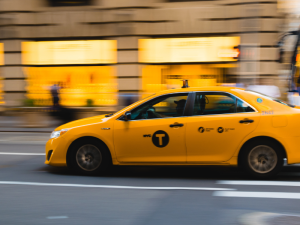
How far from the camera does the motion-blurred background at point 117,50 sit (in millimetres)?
14477

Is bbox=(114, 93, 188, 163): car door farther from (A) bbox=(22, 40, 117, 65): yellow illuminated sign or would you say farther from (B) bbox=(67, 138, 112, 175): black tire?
(A) bbox=(22, 40, 117, 65): yellow illuminated sign

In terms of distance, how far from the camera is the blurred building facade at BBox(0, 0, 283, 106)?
48.0 ft

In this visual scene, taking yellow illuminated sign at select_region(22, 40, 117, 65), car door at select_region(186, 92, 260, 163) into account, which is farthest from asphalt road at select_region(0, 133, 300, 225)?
yellow illuminated sign at select_region(22, 40, 117, 65)

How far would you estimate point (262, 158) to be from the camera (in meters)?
5.91

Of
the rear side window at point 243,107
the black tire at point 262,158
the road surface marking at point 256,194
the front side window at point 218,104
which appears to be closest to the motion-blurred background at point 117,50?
the front side window at point 218,104

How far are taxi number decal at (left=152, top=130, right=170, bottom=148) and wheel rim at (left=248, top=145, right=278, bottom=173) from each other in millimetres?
1255

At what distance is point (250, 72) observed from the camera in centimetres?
1245

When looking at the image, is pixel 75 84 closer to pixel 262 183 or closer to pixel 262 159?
pixel 262 159

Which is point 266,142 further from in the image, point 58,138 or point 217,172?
point 58,138

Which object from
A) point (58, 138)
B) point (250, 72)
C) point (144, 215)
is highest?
point (250, 72)

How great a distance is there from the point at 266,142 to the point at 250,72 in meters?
6.95

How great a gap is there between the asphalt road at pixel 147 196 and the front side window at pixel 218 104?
1.04 metres

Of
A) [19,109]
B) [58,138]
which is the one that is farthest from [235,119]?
[19,109]

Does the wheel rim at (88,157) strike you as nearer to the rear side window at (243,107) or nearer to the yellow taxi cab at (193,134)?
the yellow taxi cab at (193,134)
